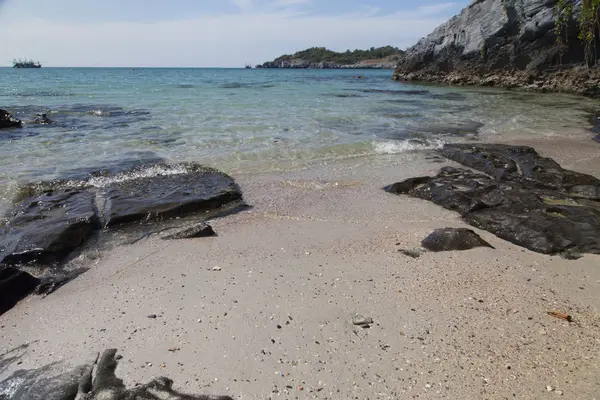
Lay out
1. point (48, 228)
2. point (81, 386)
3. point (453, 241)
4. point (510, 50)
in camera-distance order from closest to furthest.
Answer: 1. point (81, 386)
2. point (453, 241)
3. point (48, 228)
4. point (510, 50)

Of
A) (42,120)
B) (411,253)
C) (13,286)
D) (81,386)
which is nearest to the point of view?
(81,386)

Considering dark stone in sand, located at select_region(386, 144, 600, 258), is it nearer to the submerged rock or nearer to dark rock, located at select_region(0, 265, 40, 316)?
dark rock, located at select_region(0, 265, 40, 316)

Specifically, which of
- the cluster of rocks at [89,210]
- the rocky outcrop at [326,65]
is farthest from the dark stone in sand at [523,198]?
the rocky outcrop at [326,65]

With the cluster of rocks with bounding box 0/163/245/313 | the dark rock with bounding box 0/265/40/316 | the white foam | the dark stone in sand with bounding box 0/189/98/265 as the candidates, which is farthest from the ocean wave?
the white foam

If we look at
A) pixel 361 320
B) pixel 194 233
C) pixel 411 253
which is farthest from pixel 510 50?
pixel 361 320

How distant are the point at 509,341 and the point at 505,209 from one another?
330 centimetres

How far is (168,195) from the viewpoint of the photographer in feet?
22.8

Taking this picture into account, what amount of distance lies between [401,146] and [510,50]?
32.0m

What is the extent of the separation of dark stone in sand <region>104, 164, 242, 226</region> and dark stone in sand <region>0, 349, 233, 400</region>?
3339 mm

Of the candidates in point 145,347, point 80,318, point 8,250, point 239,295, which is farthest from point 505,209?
point 8,250

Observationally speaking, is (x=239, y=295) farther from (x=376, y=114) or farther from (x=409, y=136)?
(x=376, y=114)

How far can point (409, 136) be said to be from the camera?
1305cm

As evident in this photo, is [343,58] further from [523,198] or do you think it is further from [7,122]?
[523,198]

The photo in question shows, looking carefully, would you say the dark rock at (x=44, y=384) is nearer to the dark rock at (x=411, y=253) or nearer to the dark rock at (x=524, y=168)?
the dark rock at (x=411, y=253)
